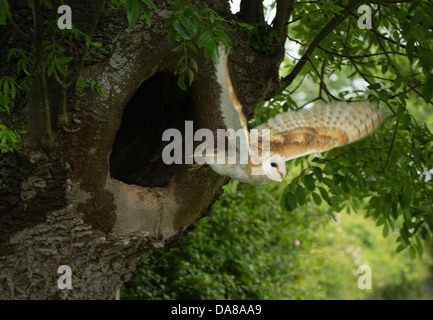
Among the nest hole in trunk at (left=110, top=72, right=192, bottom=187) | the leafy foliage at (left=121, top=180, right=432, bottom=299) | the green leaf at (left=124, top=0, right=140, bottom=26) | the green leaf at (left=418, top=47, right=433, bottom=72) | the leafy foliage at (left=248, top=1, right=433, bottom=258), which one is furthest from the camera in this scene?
the leafy foliage at (left=121, top=180, right=432, bottom=299)

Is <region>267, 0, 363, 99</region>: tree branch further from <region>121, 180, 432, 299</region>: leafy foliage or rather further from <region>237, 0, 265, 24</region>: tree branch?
<region>121, 180, 432, 299</region>: leafy foliage

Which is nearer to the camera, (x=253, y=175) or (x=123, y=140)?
(x=253, y=175)

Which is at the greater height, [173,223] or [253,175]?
[253,175]

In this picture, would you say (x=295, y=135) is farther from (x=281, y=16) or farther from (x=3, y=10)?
(x=3, y=10)

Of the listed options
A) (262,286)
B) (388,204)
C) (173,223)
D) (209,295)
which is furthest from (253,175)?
(262,286)

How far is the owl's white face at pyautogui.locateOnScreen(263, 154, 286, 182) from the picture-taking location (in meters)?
2.88

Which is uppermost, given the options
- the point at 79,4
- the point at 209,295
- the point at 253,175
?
the point at 79,4

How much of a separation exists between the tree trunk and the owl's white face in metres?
0.36

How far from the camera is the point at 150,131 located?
3752 mm

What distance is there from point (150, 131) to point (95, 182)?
1152 millimetres

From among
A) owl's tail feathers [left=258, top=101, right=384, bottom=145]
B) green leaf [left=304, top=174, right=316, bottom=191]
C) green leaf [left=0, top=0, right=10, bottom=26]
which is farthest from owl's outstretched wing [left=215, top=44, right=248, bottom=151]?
green leaf [left=0, top=0, right=10, bottom=26]

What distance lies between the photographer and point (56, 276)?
110 inches

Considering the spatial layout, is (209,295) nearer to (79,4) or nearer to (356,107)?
(356,107)

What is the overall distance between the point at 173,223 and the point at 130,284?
83.5 inches
